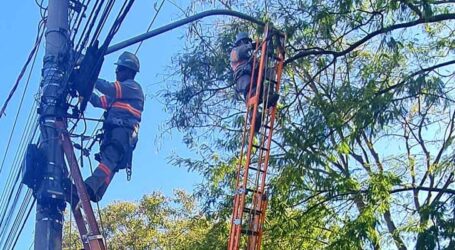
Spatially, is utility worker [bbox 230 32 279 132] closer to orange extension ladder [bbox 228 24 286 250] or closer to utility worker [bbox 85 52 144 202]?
orange extension ladder [bbox 228 24 286 250]

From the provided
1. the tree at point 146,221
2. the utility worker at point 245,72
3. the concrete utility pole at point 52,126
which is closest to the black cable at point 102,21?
the concrete utility pole at point 52,126

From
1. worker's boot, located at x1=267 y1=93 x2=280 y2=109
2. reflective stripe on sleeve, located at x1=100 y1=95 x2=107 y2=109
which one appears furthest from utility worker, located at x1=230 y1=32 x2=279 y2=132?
reflective stripe on sleeve, located at x1=100 y1=95 x2=107 y2=109

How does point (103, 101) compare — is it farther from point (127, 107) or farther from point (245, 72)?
point (245, 72)

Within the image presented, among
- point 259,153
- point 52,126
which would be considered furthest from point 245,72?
point 52,126

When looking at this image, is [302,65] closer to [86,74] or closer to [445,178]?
[445,178]

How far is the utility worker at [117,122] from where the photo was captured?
505 centimetres

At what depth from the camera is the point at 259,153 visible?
4.90 metres

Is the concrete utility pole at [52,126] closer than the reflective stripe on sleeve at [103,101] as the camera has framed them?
Yes

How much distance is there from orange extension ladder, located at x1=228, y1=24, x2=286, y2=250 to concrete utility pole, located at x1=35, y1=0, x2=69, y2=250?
1276mm

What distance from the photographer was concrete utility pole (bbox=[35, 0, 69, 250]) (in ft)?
15.3

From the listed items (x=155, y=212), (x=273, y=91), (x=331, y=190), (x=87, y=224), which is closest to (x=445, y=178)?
(x=331, y=190)

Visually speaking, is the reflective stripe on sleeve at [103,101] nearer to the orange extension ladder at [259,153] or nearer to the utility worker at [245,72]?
the utility worker at [245,72]

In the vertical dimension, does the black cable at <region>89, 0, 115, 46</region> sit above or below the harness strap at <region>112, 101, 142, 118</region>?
above

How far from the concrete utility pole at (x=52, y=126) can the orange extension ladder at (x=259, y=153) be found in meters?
1.28
